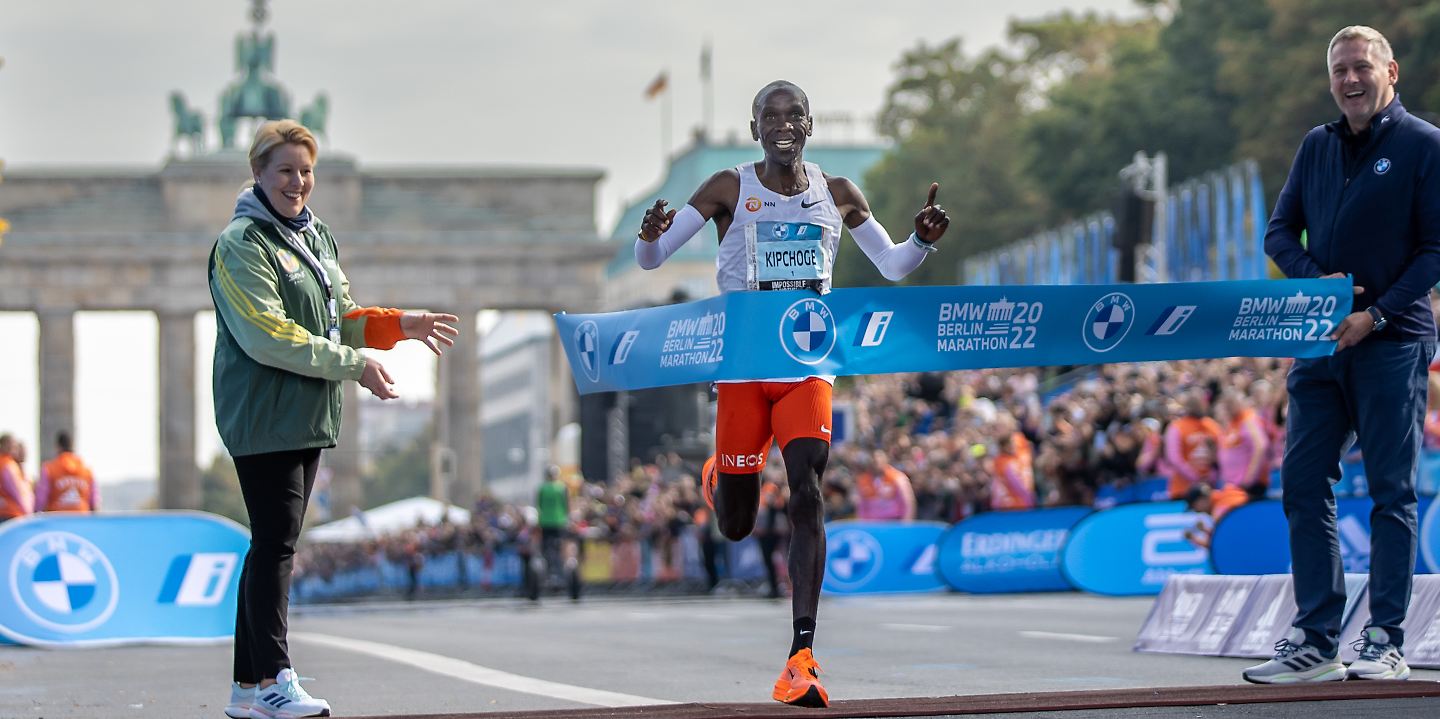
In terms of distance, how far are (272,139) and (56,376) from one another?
67536mm

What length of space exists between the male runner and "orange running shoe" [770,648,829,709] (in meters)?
0.14

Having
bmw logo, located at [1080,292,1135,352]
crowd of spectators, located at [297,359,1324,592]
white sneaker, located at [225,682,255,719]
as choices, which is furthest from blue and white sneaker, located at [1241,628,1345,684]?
crowd of spectators, located at [297,359,1324,592]

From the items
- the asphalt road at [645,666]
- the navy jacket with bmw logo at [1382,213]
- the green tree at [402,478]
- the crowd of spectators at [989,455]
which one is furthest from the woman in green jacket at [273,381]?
the green tree at [402,478]

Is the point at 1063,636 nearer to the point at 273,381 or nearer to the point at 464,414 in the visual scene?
the point at 273,381

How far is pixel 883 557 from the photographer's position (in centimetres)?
2281

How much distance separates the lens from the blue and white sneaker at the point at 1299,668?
7723 mm

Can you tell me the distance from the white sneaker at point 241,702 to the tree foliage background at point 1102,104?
135 ft

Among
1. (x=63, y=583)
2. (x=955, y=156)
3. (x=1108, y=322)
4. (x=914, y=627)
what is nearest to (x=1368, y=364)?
(x=1108, y=322)

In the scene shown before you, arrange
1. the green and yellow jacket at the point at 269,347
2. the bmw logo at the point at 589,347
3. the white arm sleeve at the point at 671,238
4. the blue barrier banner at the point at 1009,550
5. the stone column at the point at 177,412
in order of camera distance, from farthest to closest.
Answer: the stone column at the point at 177,412
the blue barrier banner at the point at 1009,550
the bmw logo at the point at 589,347
the white arm sleeve at the point at 671,238
the green and yellow jacket at the point at 269,347

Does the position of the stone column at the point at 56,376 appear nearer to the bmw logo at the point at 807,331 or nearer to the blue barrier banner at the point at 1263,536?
the blue barrier banner at the point at 1263,536

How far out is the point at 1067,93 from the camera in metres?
65.4

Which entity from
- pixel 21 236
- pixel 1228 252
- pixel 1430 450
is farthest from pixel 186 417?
pixel 1430 450

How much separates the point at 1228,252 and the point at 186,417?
44.6 m

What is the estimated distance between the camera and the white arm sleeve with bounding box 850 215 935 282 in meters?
7.59
